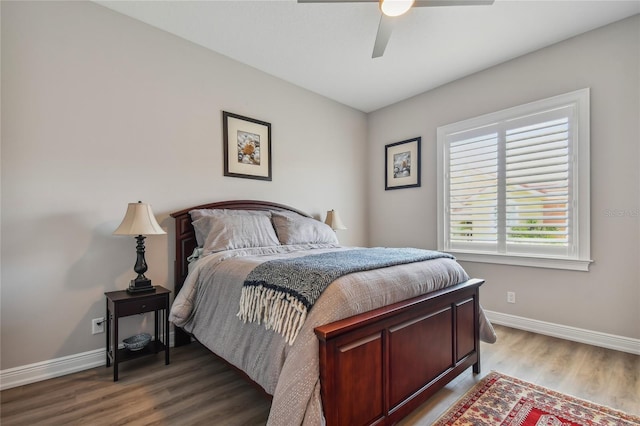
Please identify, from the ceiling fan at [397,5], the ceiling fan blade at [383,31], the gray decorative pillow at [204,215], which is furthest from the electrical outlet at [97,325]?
the ceiling fan blade at [383,31]

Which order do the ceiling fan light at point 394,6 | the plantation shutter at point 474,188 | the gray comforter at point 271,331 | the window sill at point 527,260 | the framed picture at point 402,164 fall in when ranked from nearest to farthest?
the gray comforter at point 271,331
the ceiling fan light at point 394,6
the window sill at point 527,260
the plantation shutter at point 474,188
the framed picture at point 402,164

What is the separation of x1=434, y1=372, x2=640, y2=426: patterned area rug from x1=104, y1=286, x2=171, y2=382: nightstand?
202 centimetres

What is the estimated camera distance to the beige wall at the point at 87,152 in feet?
6.84

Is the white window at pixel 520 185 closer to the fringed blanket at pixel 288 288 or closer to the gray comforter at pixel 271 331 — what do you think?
the gray comforter at pixel 271 331

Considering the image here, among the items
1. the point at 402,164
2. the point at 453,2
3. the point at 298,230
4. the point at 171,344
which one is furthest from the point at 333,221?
the point at 453,2

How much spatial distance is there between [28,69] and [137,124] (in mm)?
725

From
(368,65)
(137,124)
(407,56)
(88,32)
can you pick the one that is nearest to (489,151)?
(407,56)

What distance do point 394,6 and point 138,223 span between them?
2.32 meters

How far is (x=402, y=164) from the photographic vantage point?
430cm

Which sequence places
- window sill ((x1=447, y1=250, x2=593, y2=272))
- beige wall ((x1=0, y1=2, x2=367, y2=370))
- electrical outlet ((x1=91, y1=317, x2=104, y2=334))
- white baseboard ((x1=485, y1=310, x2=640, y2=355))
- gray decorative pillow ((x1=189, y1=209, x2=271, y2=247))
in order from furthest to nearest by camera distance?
window sill ((x1=447, y1=250, x2=593, y2=272))
gray decorative pillow ((x1=189, y1=209, x2=271, y2=247))
white baseboard ((x1=485, y1=310, x2=640, y2=355))
electrical outlet ((x1=91, y1=317, x2=104, y2=334))
beige wall ((x1=0, y1=2, x2=367, y2=370))

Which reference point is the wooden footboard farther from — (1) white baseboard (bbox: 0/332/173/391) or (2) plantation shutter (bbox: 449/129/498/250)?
(1) white baseboard (bbox: 0/332/173/391)

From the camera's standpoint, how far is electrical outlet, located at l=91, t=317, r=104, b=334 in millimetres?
2357

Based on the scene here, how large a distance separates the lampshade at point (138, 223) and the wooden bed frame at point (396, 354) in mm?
1659

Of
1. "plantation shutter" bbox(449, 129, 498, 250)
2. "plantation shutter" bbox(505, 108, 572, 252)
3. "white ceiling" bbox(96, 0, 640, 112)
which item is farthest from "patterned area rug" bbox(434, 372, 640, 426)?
"white ceiling" bbox(96, 0, 640, 112)
